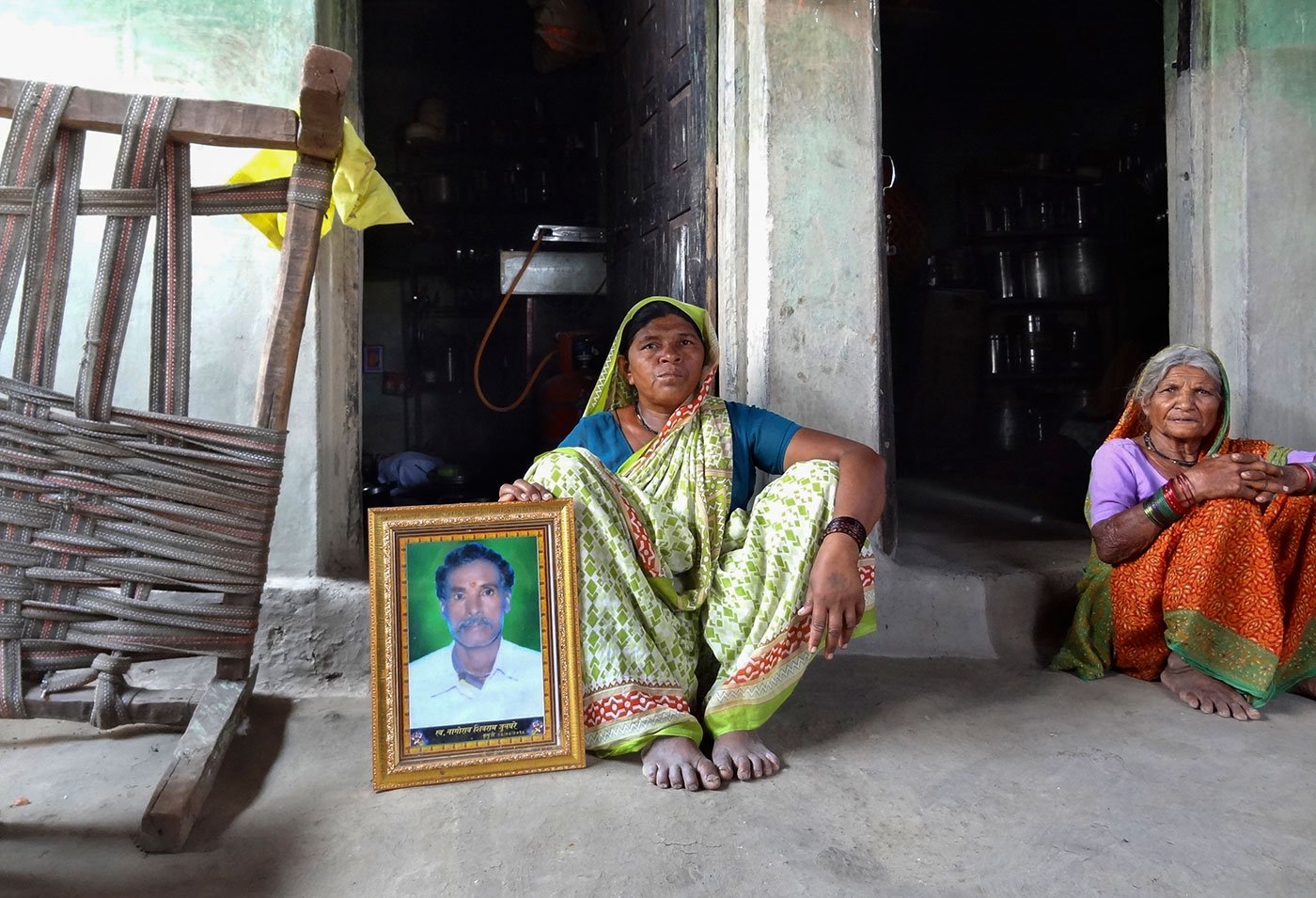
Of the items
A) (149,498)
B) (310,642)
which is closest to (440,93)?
(310,642)

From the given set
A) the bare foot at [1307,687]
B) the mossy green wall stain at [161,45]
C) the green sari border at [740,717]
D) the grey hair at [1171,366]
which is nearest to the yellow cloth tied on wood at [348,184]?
the mossy green wall stain at [161,45]

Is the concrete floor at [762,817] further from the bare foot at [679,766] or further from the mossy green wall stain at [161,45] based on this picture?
the mossy green wall stain at [161,45]

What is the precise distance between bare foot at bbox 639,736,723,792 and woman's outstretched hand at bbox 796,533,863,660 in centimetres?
34

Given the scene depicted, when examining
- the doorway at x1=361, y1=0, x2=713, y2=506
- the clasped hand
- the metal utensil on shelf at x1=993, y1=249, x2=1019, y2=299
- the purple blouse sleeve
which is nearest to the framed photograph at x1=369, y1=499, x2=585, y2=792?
the purple blouse sleeve

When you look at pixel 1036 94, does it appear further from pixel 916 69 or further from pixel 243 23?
pixel 243 23

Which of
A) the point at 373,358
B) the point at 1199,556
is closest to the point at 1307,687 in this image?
the point at 1199,556

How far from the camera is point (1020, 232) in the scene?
5.88m

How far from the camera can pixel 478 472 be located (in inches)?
219

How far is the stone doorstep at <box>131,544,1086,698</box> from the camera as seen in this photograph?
241 cm

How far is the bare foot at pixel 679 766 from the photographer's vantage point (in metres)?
1.77

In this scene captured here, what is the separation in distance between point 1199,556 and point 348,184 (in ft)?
7.20

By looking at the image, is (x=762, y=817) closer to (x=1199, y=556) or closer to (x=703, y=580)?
(x=703, y=580)

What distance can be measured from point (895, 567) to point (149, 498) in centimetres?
200

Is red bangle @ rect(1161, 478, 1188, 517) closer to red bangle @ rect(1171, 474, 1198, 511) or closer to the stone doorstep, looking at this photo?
red bangle @ rect(1171, 474, 1198, 511)
